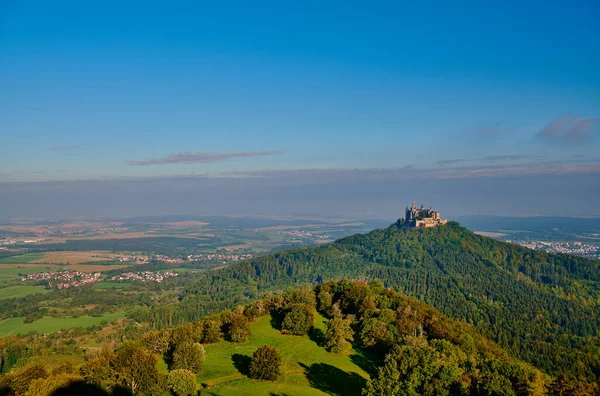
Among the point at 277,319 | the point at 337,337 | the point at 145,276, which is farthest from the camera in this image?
the point at 145,276

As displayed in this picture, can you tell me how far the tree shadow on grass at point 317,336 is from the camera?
5684cm

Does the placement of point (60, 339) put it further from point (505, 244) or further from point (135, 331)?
point (505, 244)

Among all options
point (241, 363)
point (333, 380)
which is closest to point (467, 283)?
point (333, 380)

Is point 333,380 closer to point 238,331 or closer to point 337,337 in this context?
point 337,337

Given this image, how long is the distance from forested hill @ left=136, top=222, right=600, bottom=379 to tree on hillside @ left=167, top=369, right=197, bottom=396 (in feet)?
210

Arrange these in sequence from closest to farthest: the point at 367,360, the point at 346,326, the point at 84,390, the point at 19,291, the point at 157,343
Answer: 1. the point at 84,390
2. the point at 367,360
3. the point at 157,343
4. the point at 346,326
5. the point at 19,291

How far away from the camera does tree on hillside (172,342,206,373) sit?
4706 cm

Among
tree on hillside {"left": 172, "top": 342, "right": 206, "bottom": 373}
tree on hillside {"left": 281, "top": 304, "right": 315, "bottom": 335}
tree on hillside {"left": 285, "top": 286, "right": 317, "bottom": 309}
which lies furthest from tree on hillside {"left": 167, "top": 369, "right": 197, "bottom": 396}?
Result: tree on hillside {"left": 285, "top": 286, "right": 317, "bottom": 309}

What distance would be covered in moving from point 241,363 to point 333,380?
482 inches

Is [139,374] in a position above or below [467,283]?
above

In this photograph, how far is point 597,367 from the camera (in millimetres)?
75625

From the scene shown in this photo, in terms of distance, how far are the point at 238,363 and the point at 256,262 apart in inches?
4919

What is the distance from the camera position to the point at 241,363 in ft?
164

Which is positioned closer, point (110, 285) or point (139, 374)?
point (139, 374)
